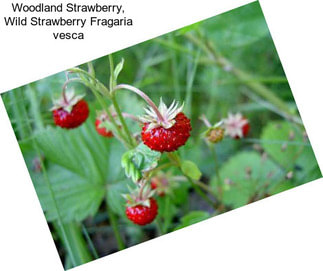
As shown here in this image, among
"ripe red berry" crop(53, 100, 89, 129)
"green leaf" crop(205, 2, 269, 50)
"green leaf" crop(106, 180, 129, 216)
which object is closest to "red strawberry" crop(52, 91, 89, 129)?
"ripe red berry" crop(53, 100, 89, 129)

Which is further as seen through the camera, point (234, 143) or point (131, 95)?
point (234, 143)

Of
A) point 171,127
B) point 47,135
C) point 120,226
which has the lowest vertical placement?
point 120,226

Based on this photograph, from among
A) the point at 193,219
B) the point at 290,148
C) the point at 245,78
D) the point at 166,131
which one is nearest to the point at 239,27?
the point at 245,78

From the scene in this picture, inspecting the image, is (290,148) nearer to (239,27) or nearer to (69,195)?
(239,27)

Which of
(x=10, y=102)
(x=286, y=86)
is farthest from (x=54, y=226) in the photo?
(x=286, y=86)

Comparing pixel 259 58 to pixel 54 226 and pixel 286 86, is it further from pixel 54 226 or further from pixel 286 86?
pixel 54 226

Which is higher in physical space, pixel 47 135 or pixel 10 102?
pixel 10 102

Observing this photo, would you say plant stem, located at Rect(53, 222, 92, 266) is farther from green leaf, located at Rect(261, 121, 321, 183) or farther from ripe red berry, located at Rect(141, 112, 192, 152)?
green leaf, located at Rect(261, 121, 321, 183)

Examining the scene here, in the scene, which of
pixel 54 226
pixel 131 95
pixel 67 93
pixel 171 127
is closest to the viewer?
pixel 171 127
